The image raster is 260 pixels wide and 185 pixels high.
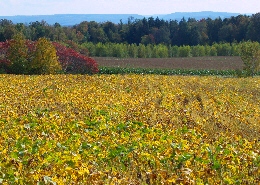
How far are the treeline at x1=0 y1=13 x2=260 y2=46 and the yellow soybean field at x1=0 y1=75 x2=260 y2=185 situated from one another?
68168 mm

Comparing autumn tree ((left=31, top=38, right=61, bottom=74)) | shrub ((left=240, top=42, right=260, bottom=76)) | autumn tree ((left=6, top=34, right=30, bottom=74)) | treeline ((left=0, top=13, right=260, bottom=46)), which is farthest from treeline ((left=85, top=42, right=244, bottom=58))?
autumn tree ((left=31, top=38, right=61, bottom=74))

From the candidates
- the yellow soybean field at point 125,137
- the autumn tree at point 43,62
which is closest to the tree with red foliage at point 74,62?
the autumn tree at point 43,62

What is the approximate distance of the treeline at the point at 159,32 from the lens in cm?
8919

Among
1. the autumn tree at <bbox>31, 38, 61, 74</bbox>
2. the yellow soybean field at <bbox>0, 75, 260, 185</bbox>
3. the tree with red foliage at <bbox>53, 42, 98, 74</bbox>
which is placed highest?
the yellow soybean field at <bbox>0, 75, 260, 185</bbox>

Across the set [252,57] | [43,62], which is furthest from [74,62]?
[252,57]

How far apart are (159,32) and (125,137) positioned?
95.1m

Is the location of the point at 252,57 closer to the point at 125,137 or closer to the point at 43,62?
the point at 43,62

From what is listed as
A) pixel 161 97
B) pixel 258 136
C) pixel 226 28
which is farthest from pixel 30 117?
pixel 226 28

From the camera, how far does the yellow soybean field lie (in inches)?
262

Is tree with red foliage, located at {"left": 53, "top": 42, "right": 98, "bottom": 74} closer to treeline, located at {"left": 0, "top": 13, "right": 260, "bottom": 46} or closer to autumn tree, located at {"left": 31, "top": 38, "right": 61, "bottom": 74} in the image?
autumn tree, located at {"left": 31, "top": 38, "right": 61, "bottom": 74}

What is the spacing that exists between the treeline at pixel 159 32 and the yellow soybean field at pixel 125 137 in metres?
68.2

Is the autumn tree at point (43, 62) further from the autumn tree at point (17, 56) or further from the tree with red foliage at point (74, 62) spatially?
the tree with red foliage at point (74, 62)

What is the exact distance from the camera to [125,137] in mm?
8820

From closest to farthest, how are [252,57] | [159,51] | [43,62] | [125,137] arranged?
[125,137]
[43,62]
[252,57]
[159,51]
